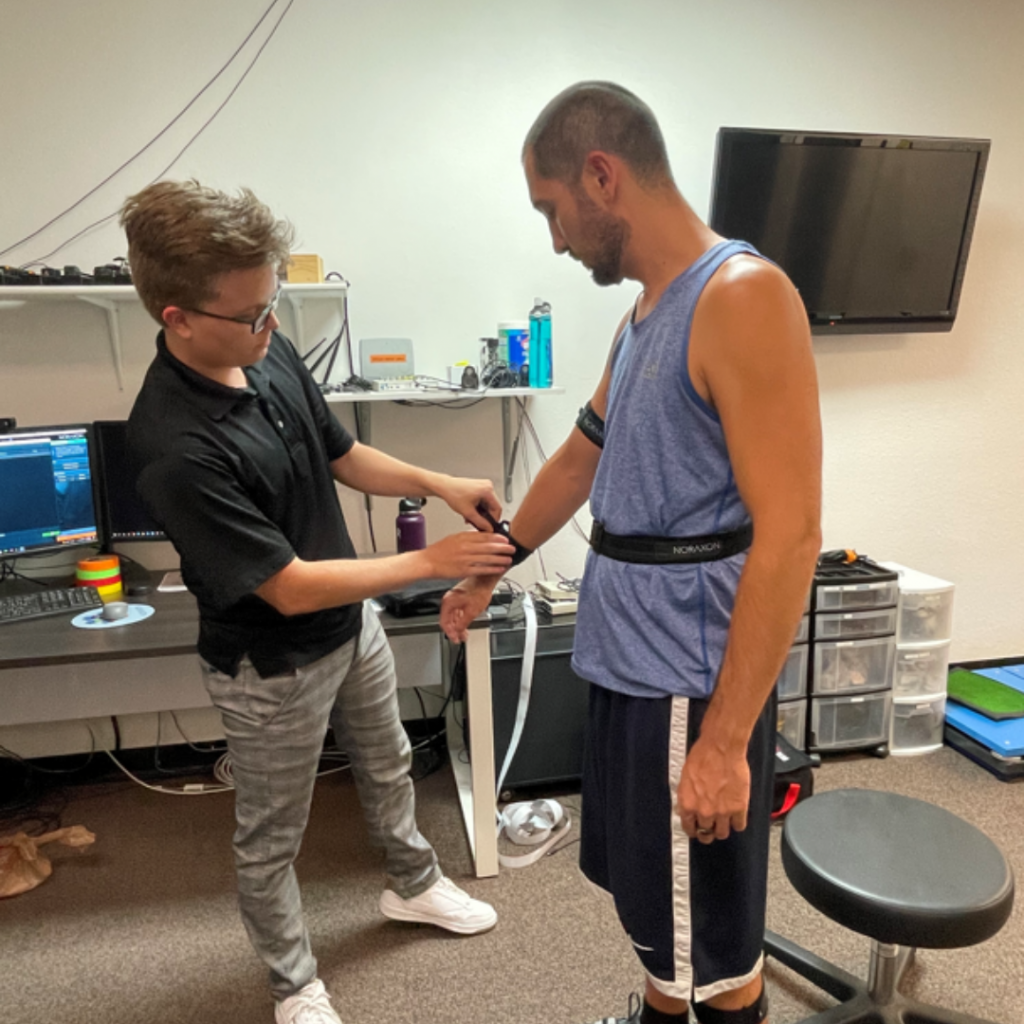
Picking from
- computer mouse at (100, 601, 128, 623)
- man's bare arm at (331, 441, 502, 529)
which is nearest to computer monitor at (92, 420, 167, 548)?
computer mouse at (100, 601, 128, 623)

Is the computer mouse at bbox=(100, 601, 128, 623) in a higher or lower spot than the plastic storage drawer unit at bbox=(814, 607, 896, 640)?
higher

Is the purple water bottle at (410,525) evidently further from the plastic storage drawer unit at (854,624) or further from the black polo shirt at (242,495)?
the plastic storage drawer unit at (854,624)

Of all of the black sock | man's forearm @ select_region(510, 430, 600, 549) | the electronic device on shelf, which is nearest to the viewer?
the black sock

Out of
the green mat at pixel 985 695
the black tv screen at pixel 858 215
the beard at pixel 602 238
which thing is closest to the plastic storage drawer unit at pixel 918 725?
the green mat at pixel 985 695

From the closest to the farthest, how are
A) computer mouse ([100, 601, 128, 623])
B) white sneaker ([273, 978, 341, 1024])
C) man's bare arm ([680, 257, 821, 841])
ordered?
man's bare arm ([680, 257, 821, 841]) < white sneaker ([273, 978, 341, 1024]) < computer mouse ([100, 601, 128, 623])

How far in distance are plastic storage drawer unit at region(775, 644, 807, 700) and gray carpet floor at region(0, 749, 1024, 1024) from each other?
1.66 ft

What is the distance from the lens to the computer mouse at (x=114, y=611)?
1957 mm

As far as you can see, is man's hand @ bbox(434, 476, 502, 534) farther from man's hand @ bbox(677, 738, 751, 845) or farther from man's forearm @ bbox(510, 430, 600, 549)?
man's hand @ bbox(677, 738, 751, 845)

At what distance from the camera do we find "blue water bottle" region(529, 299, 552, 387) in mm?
2420

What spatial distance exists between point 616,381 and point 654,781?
0.57 meters

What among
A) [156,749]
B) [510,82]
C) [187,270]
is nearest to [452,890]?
[156,749]

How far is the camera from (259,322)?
1.35 m

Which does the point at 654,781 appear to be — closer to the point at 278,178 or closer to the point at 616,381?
the point at 616,381

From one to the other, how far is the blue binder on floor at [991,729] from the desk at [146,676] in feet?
5.51
